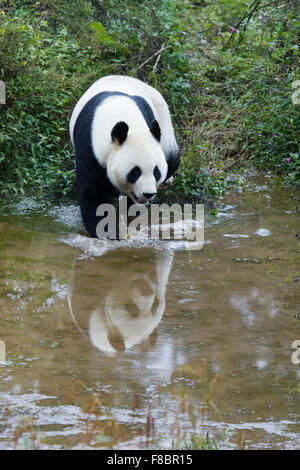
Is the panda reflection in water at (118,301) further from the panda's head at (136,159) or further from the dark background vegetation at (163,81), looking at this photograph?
the dark background vegetation at (163,81)

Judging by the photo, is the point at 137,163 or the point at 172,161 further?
the point at 172,161

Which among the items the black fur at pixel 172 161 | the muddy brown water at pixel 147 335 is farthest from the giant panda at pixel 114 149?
the black fur at pixel 172 161

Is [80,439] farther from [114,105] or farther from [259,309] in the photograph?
[114,105]

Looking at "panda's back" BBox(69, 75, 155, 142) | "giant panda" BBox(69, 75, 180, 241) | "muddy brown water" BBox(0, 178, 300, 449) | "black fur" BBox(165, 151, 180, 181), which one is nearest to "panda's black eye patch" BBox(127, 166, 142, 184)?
"giant panda" BBox(69, 75, 180, 241)

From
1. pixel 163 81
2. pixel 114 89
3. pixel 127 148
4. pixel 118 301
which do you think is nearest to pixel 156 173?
pixel 127 148

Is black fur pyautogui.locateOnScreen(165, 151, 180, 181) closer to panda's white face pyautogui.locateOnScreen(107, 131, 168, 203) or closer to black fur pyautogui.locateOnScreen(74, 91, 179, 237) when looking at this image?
black fur pyautogui.locateOnScreen(74, 91, 179, 237)

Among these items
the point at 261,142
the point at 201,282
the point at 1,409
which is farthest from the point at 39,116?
the point at 1,409

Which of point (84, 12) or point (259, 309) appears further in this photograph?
point (84, 12)

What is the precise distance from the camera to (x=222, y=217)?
20.8 ft

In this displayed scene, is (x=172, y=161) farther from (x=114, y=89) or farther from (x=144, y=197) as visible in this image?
(x=144, y=197)

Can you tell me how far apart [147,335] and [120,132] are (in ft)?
5.81

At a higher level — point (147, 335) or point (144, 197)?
point (144, 197)

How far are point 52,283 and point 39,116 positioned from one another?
2.80 meters

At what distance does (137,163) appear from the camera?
5.20 metres
